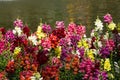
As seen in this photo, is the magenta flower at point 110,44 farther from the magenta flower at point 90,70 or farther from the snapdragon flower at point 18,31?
the snapdragon flower at point 18,31

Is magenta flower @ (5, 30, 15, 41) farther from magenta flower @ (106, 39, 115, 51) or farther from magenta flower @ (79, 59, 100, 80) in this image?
magenta flower @ (79, 59, 100, 80)

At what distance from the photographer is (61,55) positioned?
8.41 m

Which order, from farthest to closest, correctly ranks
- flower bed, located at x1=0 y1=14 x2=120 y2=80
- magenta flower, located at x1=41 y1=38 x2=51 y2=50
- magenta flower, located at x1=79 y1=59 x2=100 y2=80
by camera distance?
1. magenta flower, located at x1=41 y1=38 x2=51 y2=50
2. flower bed, located at x1=0 y1=14 x2=120 y2=80
3. magenta flower, located at x1=79 y1=59 x2=100 y2=80

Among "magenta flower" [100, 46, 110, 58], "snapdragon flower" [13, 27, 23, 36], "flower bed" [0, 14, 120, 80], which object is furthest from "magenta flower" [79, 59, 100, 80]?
"snapdragon flower" [13, 27, 23, 36]

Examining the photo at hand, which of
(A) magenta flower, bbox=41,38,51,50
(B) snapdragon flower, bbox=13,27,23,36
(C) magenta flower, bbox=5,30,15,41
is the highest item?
(B) snapdragon flower, bbox=13,27,23,36

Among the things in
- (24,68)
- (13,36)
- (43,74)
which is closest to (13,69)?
(24,68)

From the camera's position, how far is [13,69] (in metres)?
7.79

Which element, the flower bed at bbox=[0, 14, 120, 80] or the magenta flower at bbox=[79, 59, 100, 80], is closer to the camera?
the magenta flower at bbox=[79, 59, 100, 80]

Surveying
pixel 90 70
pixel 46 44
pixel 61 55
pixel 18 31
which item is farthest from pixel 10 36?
pixel 90 70

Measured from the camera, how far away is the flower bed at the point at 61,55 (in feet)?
24.1

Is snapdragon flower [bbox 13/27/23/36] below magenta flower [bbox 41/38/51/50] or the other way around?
the other way around

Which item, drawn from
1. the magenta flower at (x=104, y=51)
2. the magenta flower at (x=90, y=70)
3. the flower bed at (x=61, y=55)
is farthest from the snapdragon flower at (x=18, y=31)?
the magenta flower at (x=90, y=70)

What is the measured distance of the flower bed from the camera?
289 inches

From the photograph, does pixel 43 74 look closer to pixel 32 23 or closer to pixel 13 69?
pixel 13 69
